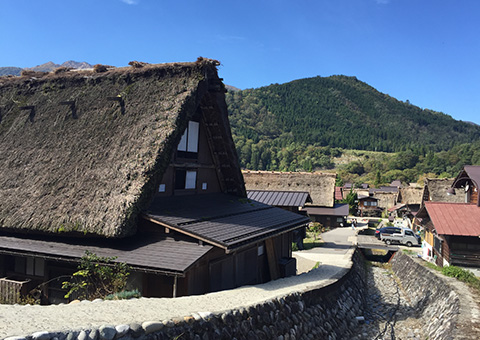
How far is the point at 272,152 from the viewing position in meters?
134

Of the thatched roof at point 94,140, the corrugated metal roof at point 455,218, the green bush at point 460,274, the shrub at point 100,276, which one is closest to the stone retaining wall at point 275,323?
the shrub at point 100,276

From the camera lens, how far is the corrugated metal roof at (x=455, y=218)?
16945mm

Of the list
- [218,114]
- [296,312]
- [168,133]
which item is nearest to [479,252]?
[296,312]

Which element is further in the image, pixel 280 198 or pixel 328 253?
pixel 280 198

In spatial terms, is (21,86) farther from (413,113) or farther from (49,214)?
(413,113)

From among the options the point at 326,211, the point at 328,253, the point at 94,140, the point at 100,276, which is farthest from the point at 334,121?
the point at 100,276

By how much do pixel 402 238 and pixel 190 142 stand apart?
23038mm

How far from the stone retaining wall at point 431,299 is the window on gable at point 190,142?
9.70 metres

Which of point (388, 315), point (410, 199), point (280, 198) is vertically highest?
point (280, 198)

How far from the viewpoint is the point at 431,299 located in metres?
13.8

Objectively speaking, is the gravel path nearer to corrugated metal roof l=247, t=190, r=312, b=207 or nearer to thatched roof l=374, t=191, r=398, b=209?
corrugated metal roof l=247, t=190, r=312, b=207


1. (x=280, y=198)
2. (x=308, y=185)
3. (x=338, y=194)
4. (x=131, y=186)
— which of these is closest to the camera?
(x=131, y=186)

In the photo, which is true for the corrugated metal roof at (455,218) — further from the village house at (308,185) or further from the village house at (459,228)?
the village house at (308,185)

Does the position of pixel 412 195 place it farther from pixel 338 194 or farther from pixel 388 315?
pixel 388 315
